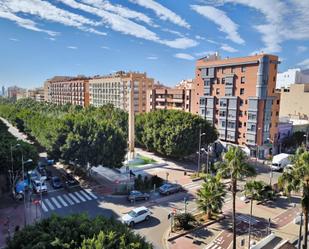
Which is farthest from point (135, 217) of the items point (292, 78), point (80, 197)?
point (292, 78)

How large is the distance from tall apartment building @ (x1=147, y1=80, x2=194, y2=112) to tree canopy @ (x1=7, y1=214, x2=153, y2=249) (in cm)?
6601

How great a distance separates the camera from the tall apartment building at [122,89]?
318ft

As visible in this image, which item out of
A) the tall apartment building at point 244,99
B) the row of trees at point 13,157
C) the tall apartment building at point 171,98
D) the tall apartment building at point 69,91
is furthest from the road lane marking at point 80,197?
the tall apartment building at point 69,91

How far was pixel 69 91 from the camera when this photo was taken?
142 meters

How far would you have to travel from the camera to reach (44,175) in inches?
1789

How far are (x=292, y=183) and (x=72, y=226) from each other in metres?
16.9

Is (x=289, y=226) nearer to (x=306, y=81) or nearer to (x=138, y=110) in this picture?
(x=138, y=110)

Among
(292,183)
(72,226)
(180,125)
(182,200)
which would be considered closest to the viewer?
(72,226)

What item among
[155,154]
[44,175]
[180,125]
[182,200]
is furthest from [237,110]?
[44,175]

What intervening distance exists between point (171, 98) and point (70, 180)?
49993mm

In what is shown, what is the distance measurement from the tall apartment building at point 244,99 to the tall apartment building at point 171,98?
1000 centimetres

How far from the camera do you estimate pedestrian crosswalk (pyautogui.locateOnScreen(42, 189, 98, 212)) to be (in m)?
33.7

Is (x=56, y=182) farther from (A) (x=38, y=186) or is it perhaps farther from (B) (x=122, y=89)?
(B) (x=122, y=89)

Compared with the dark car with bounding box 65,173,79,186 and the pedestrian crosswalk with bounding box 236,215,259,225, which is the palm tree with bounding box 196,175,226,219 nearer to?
the pedestrian crosswalk with bounding box 236,215,259,225
